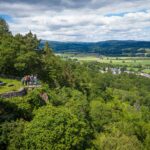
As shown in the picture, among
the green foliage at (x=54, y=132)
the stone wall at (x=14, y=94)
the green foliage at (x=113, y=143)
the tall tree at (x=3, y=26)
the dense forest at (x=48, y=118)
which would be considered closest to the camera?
the green foliage at (x=54, y=132)

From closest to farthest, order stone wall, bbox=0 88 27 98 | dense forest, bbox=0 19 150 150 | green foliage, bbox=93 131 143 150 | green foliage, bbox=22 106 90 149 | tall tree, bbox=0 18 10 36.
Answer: green foliage, bbox=22 106 90 149 < dense forest, bbox=0 19 150 150 < stone wall, bbox=0 88 27 98 < green foliage, bbox=93 131 143 150 < tall tree, bbox=0 18 10 36

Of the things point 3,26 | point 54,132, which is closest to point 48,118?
point 54,132

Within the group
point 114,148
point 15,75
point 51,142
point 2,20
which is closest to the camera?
point 51,142

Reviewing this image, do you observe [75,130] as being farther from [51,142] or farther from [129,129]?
[129,129]

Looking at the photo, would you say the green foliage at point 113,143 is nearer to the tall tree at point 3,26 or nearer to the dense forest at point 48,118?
the dense forest at point 48,118

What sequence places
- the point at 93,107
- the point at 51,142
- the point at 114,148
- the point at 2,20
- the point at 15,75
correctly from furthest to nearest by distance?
the point at 2,20 < the point at 93,107 < the point at 15,75 < the point at 114,148 < the point at 51,142

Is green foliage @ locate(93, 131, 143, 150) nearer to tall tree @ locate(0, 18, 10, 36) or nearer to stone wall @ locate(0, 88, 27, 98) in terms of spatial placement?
stone wall @ locate(0, 88, 27, 98)

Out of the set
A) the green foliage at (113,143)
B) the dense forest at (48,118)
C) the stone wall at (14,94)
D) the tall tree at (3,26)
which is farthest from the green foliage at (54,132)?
the tall tree at (3,26)

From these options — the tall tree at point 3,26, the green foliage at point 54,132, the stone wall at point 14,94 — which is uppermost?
the tall tree at point 3,26

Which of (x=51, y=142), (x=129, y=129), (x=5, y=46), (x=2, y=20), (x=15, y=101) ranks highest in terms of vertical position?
(x=2, y=20)

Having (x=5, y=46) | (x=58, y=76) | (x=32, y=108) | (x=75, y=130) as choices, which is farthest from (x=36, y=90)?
(x=58, y=76)

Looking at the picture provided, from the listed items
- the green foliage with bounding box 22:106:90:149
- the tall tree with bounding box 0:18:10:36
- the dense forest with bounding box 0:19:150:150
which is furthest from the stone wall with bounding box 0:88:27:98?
the tall tree with bounding box 0:18:10:36
